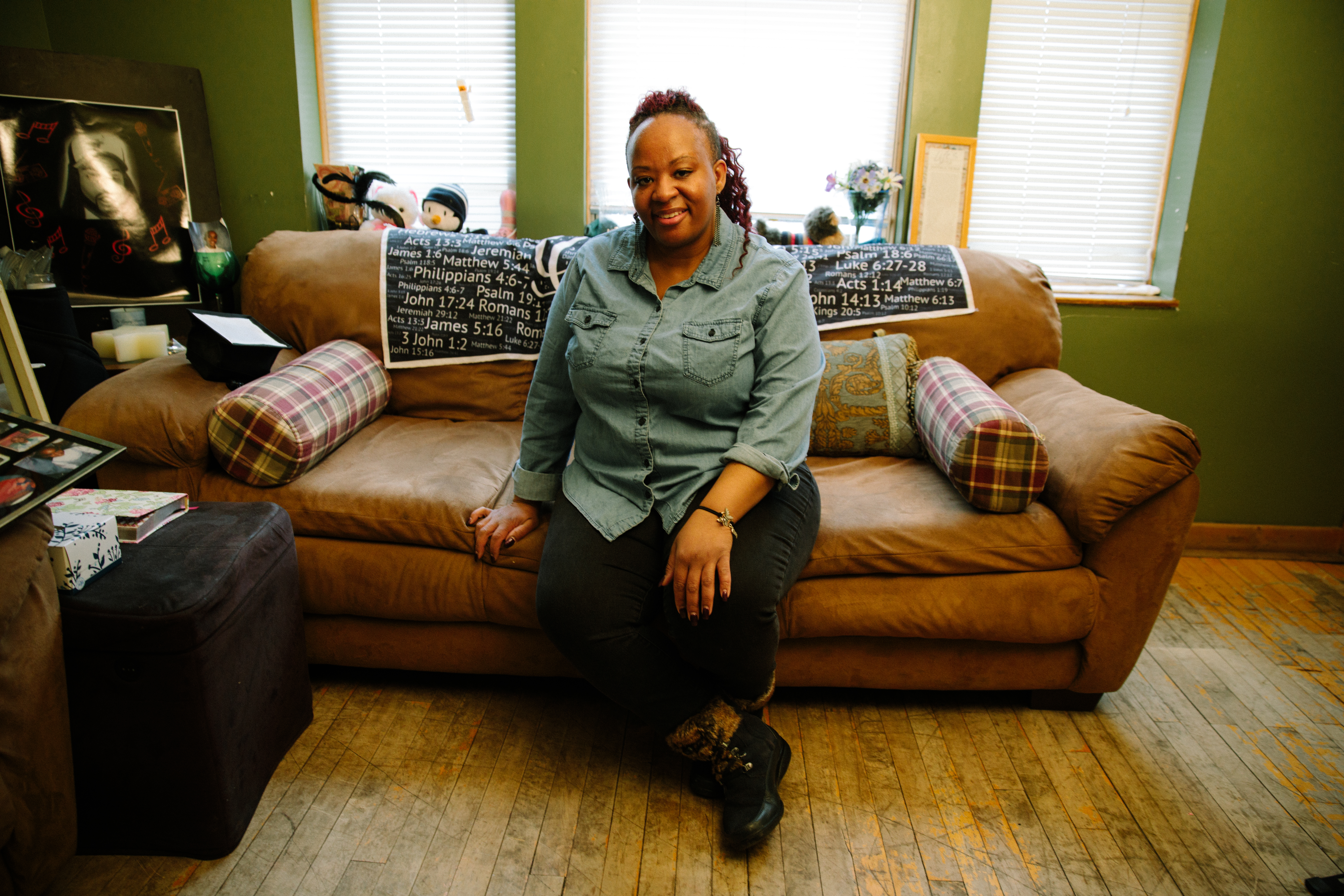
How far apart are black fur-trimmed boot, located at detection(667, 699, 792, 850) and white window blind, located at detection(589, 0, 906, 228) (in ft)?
5.93

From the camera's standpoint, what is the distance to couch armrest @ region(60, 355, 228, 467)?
161 centimetres

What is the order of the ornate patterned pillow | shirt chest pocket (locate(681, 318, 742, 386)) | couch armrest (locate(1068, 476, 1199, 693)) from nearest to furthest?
shirt chest pocket (locate(681, 318, 742, 386)) < couch armrest (locate(1068, 476, 1199, 693)) < the ornate patterned pillow

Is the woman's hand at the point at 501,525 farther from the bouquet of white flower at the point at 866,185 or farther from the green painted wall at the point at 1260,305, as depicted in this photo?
the green painted wall at the point at 1260,305

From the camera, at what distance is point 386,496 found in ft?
5.34

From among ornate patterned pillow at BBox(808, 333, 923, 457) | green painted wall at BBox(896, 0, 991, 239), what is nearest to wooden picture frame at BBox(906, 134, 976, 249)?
green painted wall at BBox(896, 0, 991, 239)

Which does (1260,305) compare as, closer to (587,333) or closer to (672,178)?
(672,178)

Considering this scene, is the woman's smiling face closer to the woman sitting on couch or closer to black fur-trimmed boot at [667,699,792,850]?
the woman sitting on couch

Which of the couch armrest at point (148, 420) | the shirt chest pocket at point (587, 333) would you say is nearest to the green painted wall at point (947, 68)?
the shirt chest pocket at point (587, 333)

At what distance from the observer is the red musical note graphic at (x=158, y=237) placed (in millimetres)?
2359

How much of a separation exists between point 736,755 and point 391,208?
6.39ft

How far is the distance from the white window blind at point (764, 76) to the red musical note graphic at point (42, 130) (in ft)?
5.02

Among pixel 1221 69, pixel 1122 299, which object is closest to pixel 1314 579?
pixel 1122 299

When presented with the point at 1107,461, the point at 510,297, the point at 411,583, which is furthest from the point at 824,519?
the point at 510,297

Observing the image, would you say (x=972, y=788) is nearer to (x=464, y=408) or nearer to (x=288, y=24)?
(x=464, y=408)
